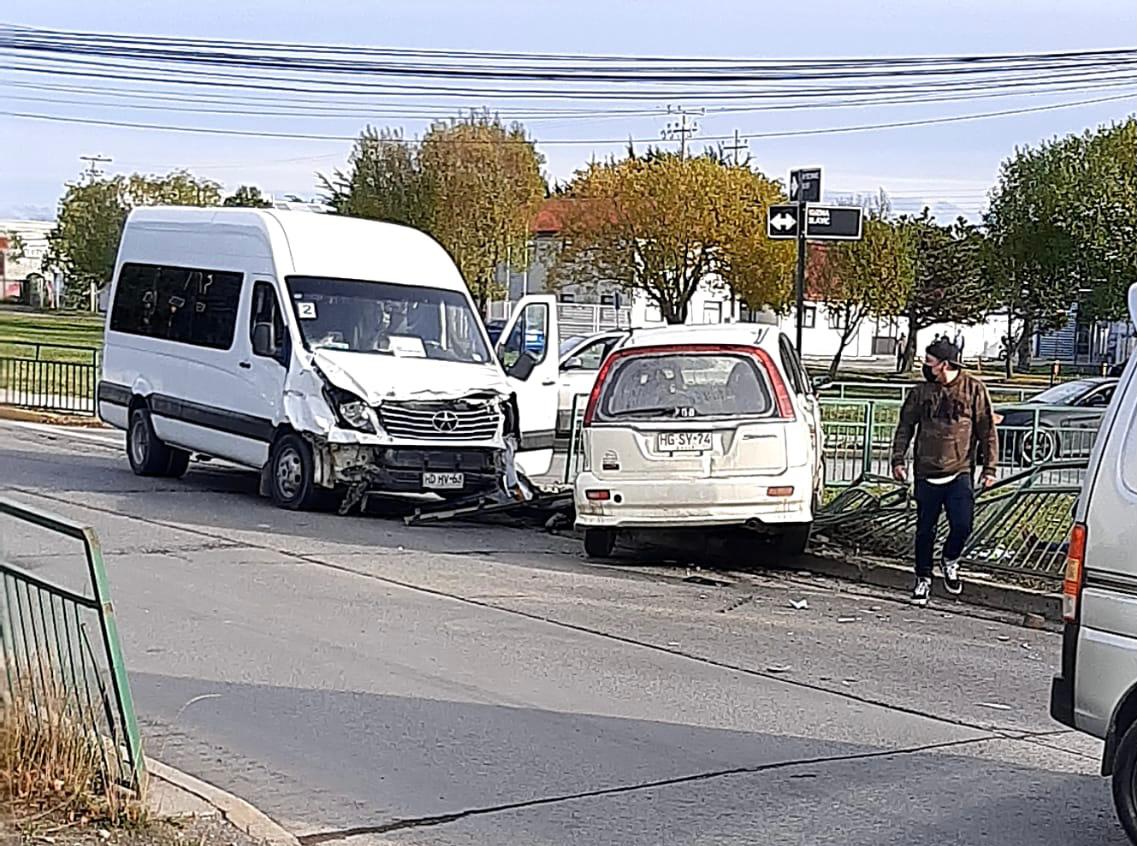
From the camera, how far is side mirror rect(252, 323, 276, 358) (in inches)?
625

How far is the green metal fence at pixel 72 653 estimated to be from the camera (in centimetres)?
581

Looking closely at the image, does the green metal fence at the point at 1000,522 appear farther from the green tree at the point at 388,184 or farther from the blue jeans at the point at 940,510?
the green tree at the point at 388,184

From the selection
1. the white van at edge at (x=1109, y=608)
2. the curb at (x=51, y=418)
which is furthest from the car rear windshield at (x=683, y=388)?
the curb at (x=51, y=418)

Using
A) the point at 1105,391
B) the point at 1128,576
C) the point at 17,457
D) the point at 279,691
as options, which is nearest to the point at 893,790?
the point at 1128,576

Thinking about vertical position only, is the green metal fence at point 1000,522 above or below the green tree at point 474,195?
below

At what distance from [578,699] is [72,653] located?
308cm

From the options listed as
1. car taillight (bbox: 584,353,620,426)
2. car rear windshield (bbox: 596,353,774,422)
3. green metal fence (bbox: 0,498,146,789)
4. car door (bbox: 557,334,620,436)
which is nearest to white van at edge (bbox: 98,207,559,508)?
car taillight (bbox: 584,353,620,426)

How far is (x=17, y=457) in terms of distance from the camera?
19688 mm

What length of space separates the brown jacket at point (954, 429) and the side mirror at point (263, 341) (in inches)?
266

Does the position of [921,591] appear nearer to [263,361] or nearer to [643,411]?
[643,411]

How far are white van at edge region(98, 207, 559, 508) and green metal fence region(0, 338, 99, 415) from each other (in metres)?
9.59

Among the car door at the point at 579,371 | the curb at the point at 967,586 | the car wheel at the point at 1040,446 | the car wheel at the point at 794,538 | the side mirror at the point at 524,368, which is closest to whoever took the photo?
the curb at the point at 967,586

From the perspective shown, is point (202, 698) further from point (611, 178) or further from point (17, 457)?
point (611, 178)

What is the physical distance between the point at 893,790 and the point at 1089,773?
3.32 feet
